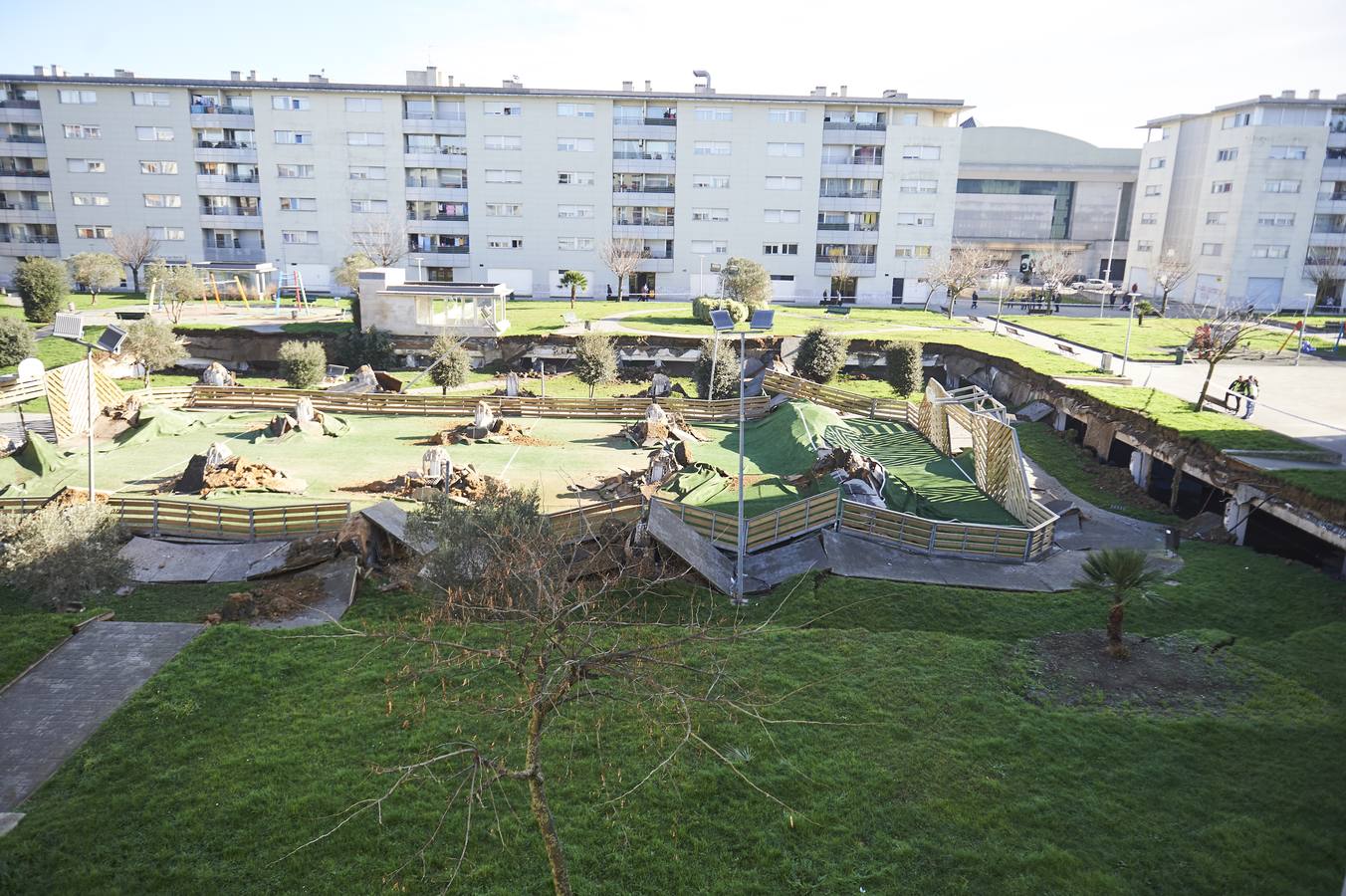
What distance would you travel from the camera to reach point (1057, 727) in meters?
11.8

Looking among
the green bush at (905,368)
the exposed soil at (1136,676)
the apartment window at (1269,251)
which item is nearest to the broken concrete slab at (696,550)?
the exposed soil at (1136,676)

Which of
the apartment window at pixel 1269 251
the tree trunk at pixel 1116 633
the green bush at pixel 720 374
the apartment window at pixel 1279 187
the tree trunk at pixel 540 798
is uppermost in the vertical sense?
→ the apartment window at pixel 1279 187

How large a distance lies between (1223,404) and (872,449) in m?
12.6

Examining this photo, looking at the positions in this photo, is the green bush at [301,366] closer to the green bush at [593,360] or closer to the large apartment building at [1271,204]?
the green bush at [593,360]

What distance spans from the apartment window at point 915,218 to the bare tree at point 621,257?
20.0 meters

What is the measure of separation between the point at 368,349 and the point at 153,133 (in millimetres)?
39489

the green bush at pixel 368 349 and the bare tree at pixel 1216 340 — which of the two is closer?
the bare tree at pixel 1216 340

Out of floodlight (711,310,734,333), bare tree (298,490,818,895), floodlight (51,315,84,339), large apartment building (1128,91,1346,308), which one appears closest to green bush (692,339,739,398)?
floodlight (711,310,734,333)

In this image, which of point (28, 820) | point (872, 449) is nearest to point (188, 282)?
point (872, 449)

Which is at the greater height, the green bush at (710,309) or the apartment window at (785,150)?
the apartment window at (785,150)

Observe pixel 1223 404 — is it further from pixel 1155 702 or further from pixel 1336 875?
pixel 1336 875

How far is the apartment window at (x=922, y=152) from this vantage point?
6756 cm

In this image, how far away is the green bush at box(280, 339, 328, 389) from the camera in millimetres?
37781

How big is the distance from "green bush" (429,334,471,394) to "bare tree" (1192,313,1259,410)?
27698 mm
